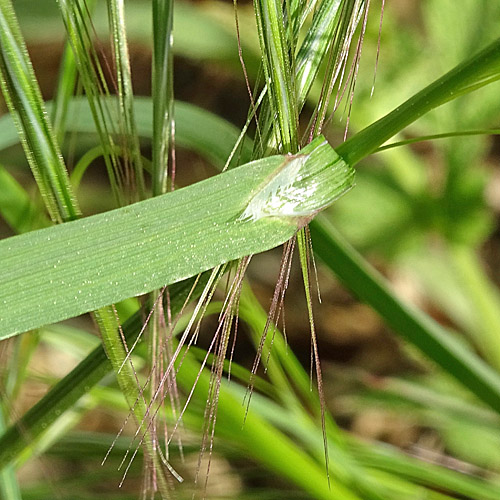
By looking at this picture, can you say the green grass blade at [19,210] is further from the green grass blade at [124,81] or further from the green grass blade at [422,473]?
the green grass blade at [422,473]

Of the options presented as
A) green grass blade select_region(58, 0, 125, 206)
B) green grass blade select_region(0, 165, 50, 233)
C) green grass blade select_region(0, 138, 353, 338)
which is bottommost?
green grass blade select_region(0, 138, 353, 338)

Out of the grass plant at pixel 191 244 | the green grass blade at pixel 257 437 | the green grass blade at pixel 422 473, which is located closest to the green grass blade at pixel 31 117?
the grass plant at pixel 191 244

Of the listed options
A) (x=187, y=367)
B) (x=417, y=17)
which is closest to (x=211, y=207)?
(x=187, y=367)

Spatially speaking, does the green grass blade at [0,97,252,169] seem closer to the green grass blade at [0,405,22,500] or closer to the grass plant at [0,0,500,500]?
the grass plant at [0,0,500,500]

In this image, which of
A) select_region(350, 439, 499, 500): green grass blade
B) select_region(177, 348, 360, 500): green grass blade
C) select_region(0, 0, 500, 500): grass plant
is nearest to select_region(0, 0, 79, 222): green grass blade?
select_region(0, 0, 500, 500): grass plant

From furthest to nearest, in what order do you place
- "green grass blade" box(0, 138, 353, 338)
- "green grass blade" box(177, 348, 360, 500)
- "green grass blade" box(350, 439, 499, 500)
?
"green grass blade" box(350, 439, 499, 500), "green grass blade" box(177, 348, 360, 500), "green grass blade" box(0, 138, 353, 338)
